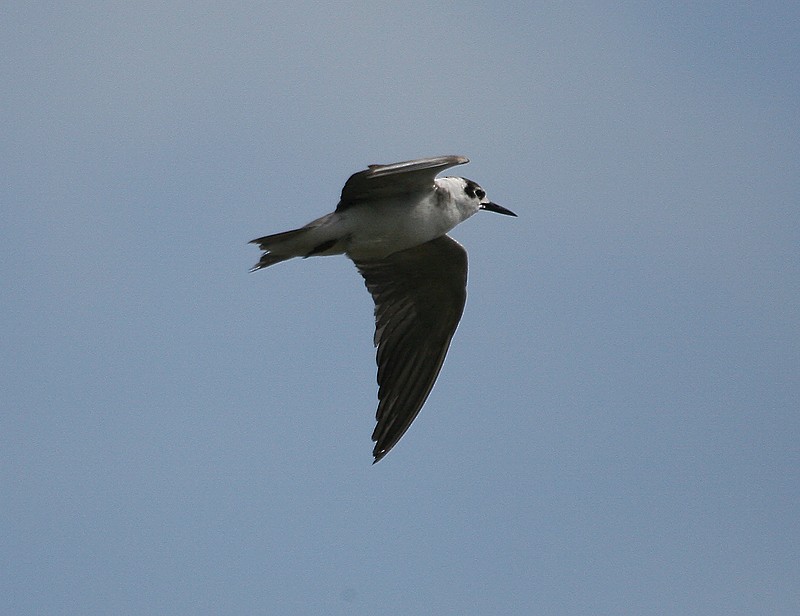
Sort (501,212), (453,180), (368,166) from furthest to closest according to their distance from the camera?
(501,212)
(453,180)
(368,166)

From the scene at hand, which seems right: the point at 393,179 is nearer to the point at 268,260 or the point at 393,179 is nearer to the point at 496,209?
the point at 268,260

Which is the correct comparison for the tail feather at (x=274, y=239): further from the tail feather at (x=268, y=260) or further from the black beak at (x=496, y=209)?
the black beak at (x=496, y=209)

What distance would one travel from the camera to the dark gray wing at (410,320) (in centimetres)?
1167

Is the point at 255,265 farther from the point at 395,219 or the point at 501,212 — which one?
the point at 501,212

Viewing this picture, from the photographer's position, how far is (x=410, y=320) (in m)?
11.9

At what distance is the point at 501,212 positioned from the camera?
462 inches

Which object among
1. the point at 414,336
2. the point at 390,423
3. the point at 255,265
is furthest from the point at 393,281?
the point at 255,265

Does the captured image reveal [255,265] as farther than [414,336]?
No

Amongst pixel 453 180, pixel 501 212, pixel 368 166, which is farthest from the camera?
pixel 501 212

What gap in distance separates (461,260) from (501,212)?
55 cm

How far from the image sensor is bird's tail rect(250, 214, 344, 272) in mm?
10055

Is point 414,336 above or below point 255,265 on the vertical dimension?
below

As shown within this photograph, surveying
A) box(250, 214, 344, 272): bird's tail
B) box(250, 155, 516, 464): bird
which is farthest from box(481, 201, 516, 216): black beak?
box(250, 214, 344, 272): bird's tail

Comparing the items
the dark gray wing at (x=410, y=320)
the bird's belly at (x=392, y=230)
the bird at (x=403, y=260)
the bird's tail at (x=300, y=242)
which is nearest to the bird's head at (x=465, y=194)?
the bird at (x=403, y=260)
